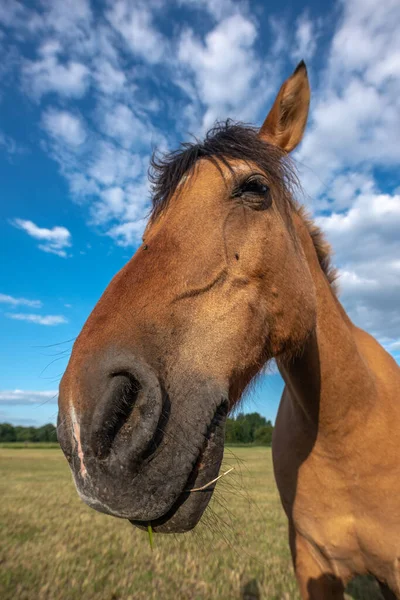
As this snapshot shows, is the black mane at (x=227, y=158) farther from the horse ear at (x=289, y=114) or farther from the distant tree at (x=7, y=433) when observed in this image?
the distant tree at (x=7, y=433)

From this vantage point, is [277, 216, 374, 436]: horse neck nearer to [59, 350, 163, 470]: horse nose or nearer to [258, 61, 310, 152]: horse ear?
[258, 61, 310, 152]: horse ear

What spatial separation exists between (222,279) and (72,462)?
1146 millimetres

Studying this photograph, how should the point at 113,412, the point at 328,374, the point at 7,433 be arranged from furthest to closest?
the point at 7,433 → the point at 328,374 → the point at 113,412

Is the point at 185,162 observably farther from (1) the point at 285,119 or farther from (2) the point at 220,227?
(1) the point at 285,119

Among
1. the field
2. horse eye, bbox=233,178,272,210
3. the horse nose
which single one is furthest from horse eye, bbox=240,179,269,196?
the field

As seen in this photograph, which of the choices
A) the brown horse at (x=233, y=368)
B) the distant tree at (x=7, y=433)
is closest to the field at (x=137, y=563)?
the brown horse at (x=233, y=368)

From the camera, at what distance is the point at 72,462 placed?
1499mm

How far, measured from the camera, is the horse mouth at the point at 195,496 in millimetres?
1589

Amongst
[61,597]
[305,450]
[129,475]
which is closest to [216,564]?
[61,597]

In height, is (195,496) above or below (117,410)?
below

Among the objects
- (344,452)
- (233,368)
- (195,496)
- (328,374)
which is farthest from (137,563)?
(233,368)

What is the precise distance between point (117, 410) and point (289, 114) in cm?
261

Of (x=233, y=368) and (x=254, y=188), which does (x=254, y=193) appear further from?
(x=233, y=368)

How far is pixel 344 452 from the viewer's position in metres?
2.90
